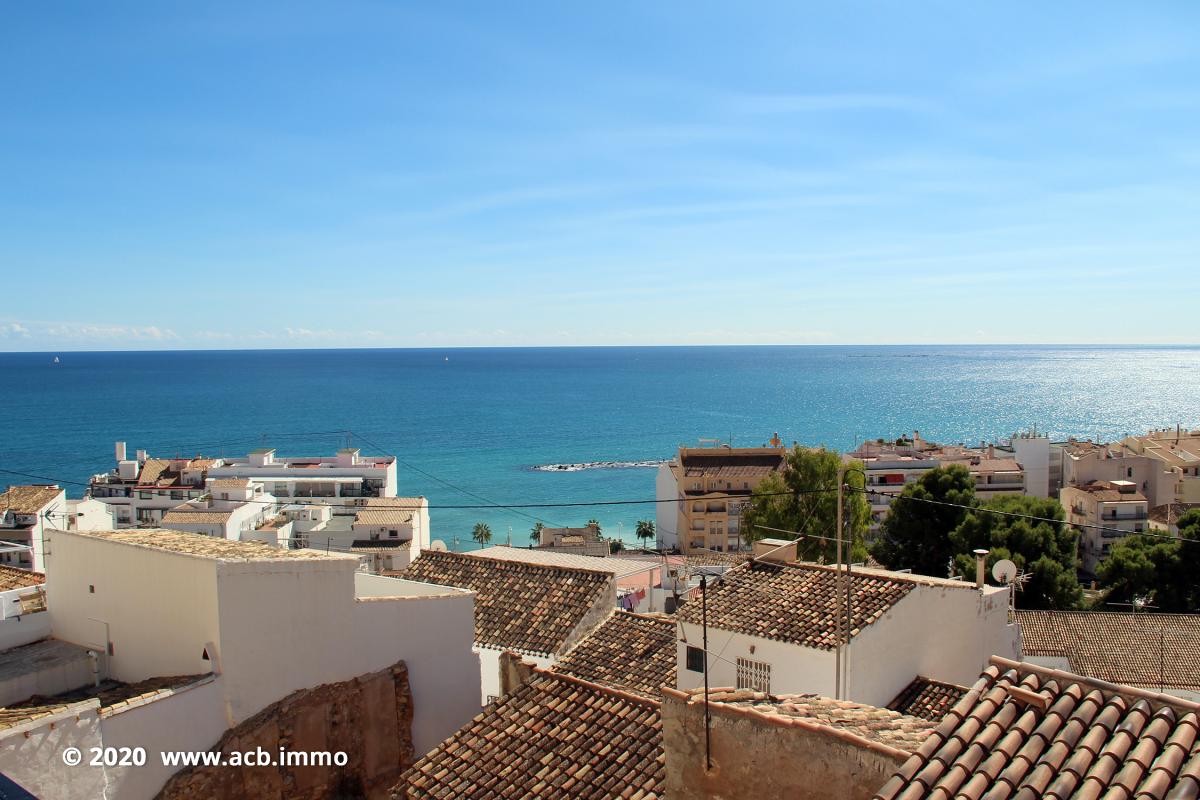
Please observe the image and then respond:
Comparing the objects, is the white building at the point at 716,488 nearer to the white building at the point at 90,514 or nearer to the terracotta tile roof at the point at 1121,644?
the terracotta tile roof at the point at 1121,644

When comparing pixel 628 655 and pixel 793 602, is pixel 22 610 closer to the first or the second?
pixel 628 655

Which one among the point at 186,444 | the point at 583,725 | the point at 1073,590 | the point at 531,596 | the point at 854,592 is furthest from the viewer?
the point at 186,444

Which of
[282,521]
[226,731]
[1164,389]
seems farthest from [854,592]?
[1164,389]

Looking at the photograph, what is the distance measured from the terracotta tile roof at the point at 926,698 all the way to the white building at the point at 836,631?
115 millimetres

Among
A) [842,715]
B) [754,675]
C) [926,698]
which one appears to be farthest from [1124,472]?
[842,715]

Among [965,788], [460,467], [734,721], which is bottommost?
[460,467]

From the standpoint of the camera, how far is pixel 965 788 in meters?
4.01

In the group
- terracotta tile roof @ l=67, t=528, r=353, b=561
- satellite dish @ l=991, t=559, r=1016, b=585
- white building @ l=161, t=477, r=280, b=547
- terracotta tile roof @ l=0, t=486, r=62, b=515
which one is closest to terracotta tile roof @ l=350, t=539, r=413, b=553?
white building @ l=161, t=477, r=280, b=547

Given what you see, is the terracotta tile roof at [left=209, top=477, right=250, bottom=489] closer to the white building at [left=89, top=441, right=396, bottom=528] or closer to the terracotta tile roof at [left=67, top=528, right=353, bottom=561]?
the white building at [left=89, top=441, right=396, bottom=528]

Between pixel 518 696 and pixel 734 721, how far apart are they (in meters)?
4.91

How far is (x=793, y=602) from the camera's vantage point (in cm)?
1263

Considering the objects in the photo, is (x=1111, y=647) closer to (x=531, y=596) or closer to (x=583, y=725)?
(x=531, y=596)

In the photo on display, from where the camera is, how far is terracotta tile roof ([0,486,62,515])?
138ft

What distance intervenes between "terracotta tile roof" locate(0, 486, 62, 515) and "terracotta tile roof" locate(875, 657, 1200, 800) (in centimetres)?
4628
